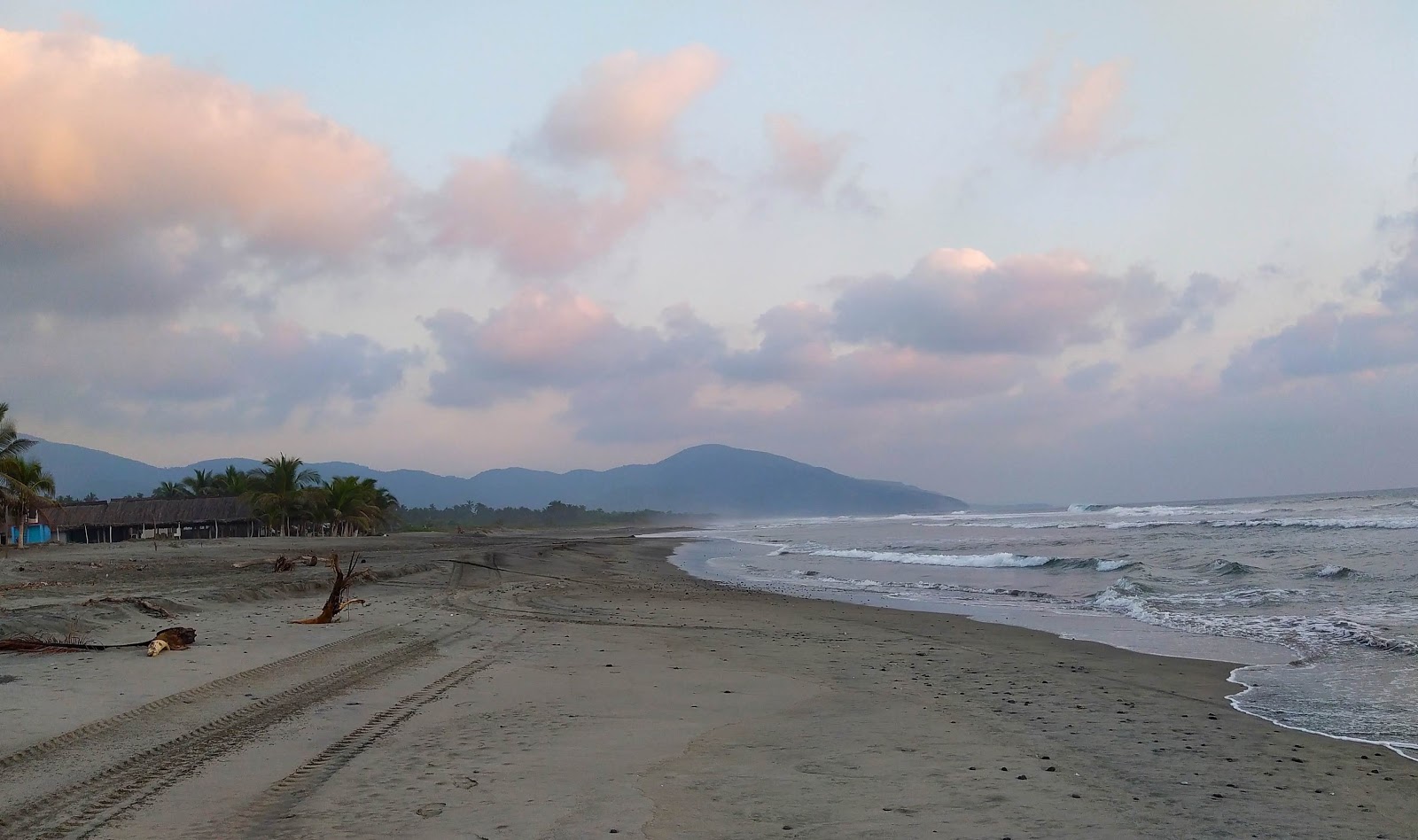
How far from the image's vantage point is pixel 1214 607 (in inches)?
638

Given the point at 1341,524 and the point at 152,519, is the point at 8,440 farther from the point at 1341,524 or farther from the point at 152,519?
the point at 1341,524

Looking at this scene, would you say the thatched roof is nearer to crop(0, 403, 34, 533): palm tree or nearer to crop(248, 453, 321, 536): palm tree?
crop(248, 453, 321, 536): palm tree

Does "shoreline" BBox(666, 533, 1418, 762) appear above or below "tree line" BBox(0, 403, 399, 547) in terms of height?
below

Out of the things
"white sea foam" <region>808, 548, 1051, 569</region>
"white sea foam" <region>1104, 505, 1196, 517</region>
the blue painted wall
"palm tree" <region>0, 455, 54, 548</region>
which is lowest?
"white sea foam" <region>1104, 505, 1196, 517</region>

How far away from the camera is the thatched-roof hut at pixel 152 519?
2330 inches

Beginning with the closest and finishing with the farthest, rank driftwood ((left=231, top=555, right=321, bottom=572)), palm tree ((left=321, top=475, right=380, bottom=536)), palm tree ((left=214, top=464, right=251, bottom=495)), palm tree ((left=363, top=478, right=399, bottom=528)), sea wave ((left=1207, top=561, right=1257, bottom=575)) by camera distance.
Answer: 1. sea wave ((left=1207, top=561, right=1257, bottom=575))
2. driftwood ((left=231, top=555, right=321, bottom=572))
3. palm tree ((left=321, top=475, right=380, bottom=536))
4. palm tree ((left=214, top=464, right=251, bottom=495))
5. palm tree ((left=363, top=478, right=399, bottom=528))

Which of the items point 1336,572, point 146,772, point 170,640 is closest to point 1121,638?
point 1336,572

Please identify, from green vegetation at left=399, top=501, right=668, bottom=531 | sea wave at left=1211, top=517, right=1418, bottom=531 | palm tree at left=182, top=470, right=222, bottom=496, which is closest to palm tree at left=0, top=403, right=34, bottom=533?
palm tree at left=182, top=470, right=222, bottom=496

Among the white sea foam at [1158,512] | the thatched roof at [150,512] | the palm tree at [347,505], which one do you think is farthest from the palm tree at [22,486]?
the white sea foam at [1158,512]

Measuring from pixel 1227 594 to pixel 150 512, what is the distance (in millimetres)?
63434

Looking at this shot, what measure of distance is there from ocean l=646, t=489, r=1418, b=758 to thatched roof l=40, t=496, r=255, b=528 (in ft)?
125

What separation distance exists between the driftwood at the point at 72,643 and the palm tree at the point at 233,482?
60.2 meters

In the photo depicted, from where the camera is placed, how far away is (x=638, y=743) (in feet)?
20.9

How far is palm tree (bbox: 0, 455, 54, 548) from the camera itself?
38.8 metres
